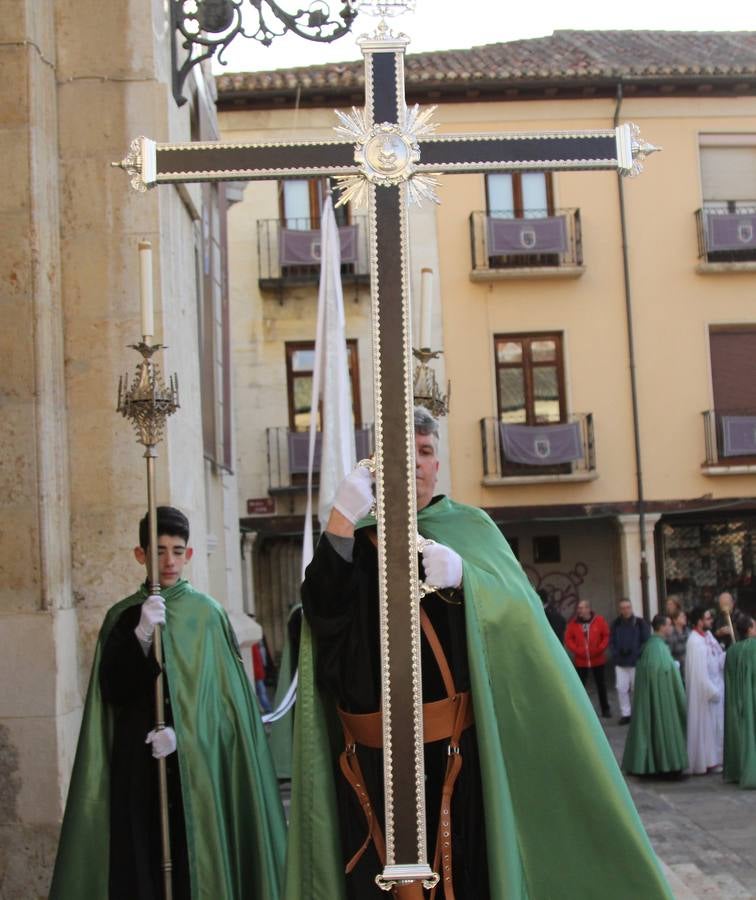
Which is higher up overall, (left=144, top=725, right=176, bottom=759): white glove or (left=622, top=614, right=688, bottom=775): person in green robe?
(left=144, top=725, right=176, bottom=759): white glove

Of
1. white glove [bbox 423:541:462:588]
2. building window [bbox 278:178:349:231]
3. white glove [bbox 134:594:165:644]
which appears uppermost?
building window [bbox 278:178:349:231]

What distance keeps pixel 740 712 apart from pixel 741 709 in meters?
0.03

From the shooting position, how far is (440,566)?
371 cm

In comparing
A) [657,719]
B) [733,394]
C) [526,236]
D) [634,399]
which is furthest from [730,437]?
[657,719]

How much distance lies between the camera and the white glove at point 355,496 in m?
3.71

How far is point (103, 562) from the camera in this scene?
630 centimetres

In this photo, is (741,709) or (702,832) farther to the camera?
(741,709)

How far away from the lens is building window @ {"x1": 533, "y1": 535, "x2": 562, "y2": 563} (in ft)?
74.2

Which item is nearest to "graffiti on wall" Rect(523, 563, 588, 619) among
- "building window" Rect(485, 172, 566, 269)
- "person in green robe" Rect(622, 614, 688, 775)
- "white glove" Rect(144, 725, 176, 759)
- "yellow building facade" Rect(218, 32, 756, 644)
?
"yellow building facade" Rect(218, 32, 756, 644)

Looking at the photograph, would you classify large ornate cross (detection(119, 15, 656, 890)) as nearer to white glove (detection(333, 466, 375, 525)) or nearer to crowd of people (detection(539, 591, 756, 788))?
white glove (detection(333, 466, 375, 525))

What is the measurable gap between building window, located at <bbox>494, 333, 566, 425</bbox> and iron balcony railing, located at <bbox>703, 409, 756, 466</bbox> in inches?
98.3

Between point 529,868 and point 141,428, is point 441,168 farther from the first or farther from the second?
point 529,868

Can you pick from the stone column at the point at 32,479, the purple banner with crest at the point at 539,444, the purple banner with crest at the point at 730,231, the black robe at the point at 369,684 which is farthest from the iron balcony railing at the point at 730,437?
the black robe at the point at 369,684

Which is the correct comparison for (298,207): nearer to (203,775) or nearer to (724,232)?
(724,232)
